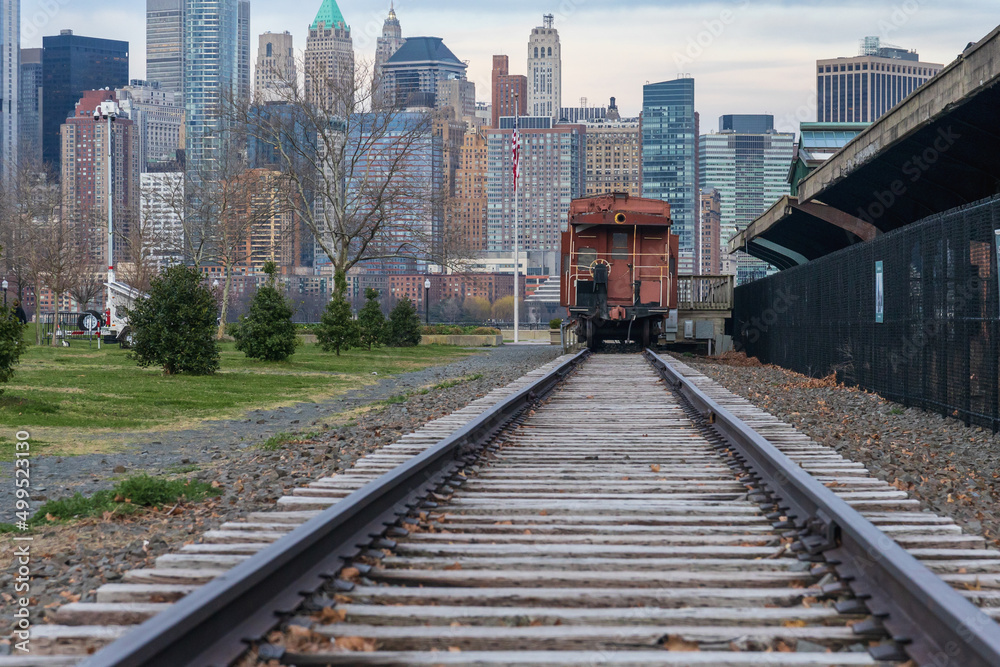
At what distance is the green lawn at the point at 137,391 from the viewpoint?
13266 mm

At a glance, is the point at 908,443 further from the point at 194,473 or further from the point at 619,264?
the point at 619,264

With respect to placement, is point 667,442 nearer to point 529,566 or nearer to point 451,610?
point 529,566

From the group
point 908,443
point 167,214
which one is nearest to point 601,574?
point 908,443

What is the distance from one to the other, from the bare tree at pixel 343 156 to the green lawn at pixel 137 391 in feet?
45.1

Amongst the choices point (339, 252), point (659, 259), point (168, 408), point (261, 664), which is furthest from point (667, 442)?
point (339, 252)

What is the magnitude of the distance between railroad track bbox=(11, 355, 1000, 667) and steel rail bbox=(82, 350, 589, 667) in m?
0.01

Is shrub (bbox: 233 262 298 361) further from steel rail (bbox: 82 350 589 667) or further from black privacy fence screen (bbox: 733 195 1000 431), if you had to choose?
steel rail (bbox: 82 350 589 667)

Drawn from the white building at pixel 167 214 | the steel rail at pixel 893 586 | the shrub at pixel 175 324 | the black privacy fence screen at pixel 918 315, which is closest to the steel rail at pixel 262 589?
the steel rail at pixel 893 586

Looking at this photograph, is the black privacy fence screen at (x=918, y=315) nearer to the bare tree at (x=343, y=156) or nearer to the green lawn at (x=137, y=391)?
the green lawn at (x=137, y=391)

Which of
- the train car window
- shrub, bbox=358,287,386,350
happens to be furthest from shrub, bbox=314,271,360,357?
the train car window

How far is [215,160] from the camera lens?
5953 centimetres

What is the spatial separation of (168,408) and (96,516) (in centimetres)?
830

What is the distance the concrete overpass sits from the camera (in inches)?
535

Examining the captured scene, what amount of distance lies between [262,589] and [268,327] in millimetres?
23561
